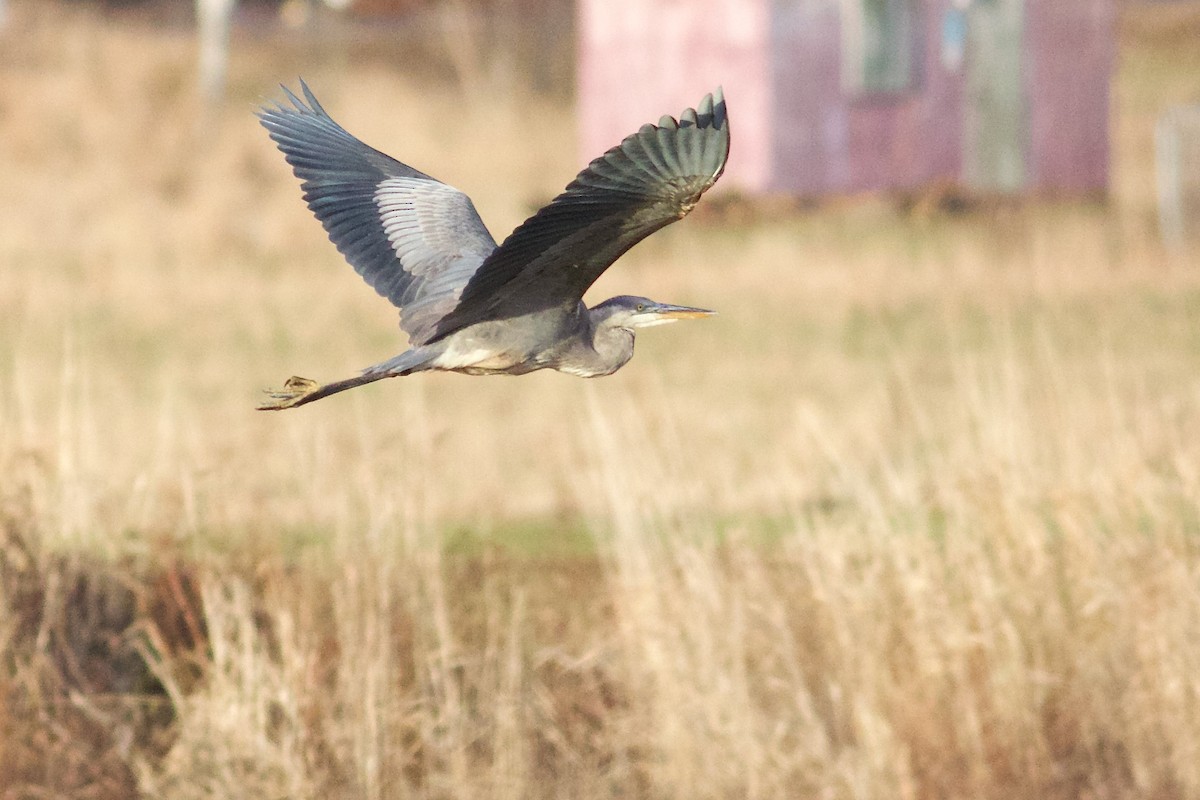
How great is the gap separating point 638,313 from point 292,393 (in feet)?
2.57

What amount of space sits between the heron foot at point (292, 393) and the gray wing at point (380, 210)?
2.29 ft

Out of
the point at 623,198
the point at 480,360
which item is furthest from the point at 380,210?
the point at 623,198

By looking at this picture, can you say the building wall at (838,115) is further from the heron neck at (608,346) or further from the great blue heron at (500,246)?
the heron neck at (608,346)

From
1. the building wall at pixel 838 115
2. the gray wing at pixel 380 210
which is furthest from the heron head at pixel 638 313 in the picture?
the building wall at pixel 838 115

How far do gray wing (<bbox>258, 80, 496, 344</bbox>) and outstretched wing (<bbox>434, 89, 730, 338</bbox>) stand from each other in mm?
808

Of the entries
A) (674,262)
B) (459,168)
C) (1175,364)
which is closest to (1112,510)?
(1175,364)

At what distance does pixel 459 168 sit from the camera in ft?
73.0

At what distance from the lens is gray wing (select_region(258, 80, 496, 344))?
189 inches

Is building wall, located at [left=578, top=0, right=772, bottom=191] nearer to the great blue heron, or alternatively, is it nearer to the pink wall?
the pink wall

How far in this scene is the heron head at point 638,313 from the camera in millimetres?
4242

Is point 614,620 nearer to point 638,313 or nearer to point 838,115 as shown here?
point 638,313

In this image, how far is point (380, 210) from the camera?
4977mm

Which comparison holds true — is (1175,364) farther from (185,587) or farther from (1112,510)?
(185,587)

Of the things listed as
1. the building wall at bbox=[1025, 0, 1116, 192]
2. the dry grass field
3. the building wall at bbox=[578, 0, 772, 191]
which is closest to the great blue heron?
the dry grass field
